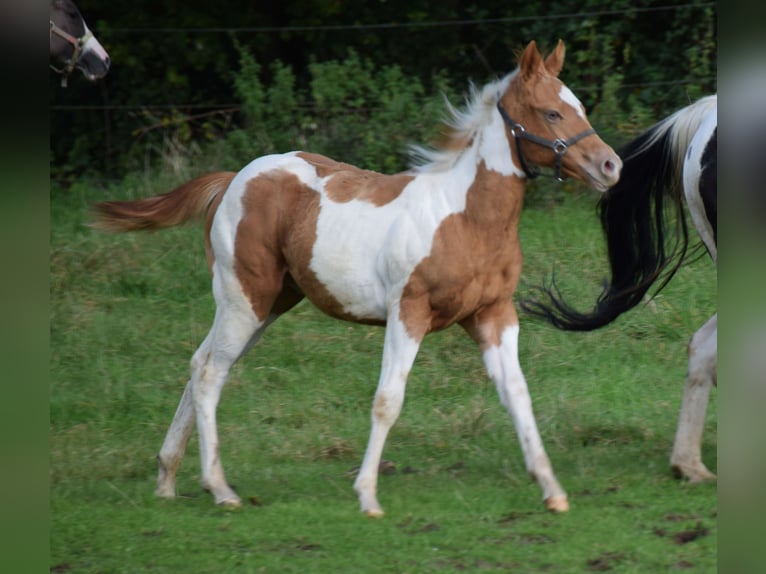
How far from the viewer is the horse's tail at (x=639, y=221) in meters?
5.20

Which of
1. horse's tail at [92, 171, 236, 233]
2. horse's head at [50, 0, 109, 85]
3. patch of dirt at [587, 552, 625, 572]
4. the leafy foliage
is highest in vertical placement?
the leafy foliage

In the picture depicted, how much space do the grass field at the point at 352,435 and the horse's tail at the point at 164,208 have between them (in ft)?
4.10

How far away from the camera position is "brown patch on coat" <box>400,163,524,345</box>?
4430mm

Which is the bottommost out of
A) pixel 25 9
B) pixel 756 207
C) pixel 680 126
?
pixel 756 207

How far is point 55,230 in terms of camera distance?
30.3ft

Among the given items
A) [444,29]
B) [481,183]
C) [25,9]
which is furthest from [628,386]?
[444,29]

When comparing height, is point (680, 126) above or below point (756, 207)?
above

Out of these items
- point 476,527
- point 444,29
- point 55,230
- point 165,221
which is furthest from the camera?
point 444,29

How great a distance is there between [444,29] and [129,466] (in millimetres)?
8384

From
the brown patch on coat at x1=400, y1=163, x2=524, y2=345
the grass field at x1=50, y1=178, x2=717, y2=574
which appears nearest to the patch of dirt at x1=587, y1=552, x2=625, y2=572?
the grass field at x1=50, y1=178, x2=717, y2=574

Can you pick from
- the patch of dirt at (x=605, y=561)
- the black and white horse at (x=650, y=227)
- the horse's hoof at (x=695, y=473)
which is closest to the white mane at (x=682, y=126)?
the black and white horse at (x=650, y=227)

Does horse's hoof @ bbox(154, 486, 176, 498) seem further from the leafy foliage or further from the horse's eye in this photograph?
the leafy foliage

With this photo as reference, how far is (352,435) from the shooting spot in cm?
585

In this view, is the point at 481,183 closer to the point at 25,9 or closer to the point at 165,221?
the point at 165,221
